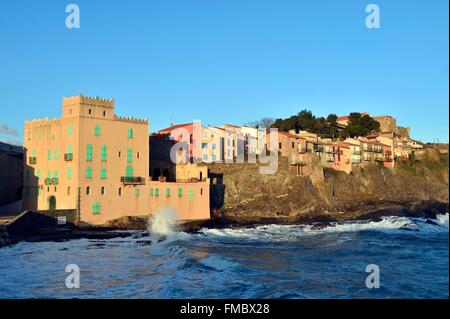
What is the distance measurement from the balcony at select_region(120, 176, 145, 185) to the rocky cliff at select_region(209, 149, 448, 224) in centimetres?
1131

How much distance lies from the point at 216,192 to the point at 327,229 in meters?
16.8

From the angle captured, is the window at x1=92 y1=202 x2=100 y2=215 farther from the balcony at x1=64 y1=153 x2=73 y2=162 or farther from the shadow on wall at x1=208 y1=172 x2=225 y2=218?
the shadow on wall at x1=208 y1=172 x2=225 y2=218

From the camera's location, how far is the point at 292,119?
282 ft

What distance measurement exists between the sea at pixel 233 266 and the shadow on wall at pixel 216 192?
14613 mm

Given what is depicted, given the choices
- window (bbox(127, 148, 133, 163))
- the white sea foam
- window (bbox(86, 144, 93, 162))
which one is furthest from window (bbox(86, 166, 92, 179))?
the white sea foam

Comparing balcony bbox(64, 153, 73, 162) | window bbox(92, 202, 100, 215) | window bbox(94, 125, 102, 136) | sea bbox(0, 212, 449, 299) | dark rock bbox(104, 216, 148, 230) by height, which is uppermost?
window bbox(94, 125, 102, 136)

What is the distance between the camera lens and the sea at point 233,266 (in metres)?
18.8

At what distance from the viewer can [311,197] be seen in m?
61.6

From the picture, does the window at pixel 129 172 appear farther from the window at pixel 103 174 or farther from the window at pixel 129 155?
the window at pixel 103 174

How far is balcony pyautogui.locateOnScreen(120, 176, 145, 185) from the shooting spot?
4500 cm

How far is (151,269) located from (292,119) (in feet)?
212

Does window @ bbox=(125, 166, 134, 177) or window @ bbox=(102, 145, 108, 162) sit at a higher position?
window @ bbox=(102, 145, 108, 162)

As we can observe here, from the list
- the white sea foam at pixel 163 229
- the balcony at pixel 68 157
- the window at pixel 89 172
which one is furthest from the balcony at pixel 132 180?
the balcony at pixel 68 157
